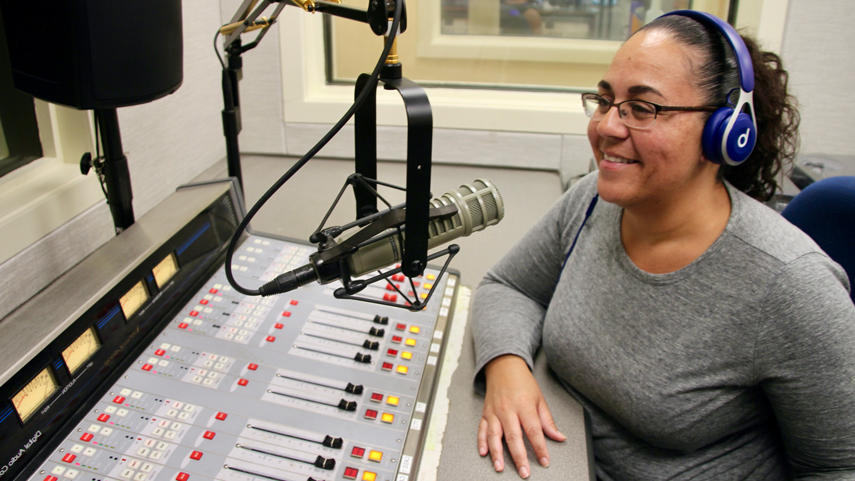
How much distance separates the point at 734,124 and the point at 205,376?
815 millimetres

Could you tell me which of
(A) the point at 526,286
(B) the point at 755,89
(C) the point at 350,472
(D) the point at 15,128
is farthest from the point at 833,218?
(D) the point at 15,128

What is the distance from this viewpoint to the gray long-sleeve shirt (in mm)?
774

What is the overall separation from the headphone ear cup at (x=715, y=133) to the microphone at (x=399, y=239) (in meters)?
0.32

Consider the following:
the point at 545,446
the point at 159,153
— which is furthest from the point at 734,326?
the point at 159,153

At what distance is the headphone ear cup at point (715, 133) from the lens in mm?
768

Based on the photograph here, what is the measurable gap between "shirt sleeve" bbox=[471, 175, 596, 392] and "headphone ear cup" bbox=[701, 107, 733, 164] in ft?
0.90

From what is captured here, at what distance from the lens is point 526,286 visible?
1.14 m

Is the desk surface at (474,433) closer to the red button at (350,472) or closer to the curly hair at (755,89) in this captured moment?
the red button at (350,472)

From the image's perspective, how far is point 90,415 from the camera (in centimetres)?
75

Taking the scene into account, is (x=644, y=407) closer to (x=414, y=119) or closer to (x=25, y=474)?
(x=414, y=119)

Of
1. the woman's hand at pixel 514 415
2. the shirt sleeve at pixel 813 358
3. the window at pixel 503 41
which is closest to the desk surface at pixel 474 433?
the woman's hand at pixel 514 415

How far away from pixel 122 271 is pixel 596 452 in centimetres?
82

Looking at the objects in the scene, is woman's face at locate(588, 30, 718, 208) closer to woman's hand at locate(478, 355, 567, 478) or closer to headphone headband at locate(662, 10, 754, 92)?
headphone headband at locate(662, 10, 754, 92)

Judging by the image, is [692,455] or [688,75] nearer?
[688,75]
